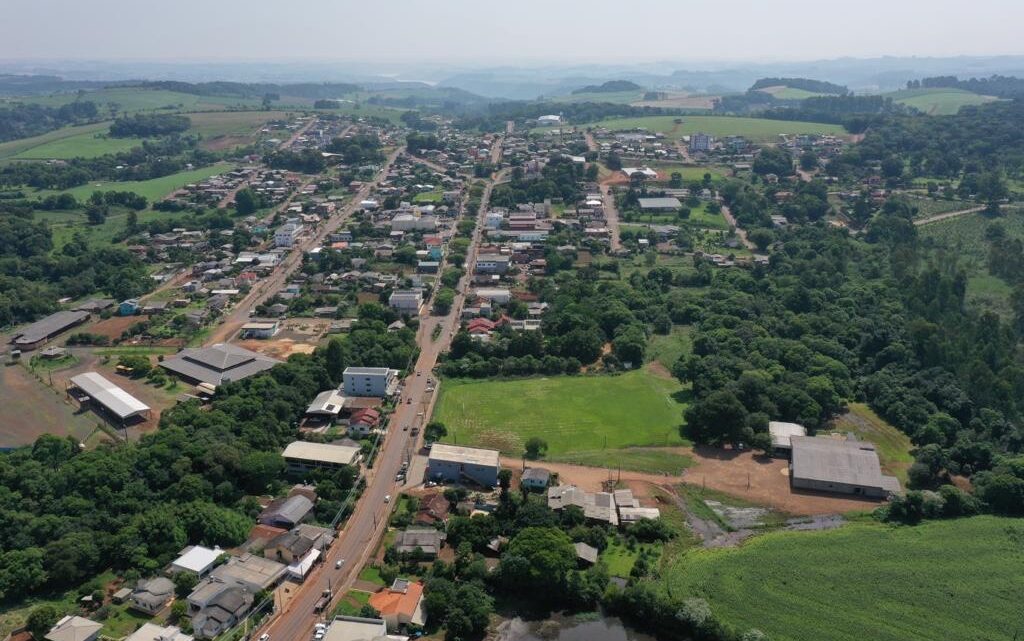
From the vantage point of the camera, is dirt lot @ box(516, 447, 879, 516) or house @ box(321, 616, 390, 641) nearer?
house @ box(321, 616, 390, 641)

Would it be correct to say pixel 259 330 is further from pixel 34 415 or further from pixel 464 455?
pixel 464 455

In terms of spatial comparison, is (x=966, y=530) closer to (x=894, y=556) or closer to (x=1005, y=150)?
(x=894, y=556)

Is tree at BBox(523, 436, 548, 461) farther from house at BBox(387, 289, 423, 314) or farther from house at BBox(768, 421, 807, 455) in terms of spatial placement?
house at BBox(387, 289, 423, 314)

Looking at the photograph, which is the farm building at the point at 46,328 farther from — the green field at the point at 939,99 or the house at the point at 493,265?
the green field at the point at 939,99

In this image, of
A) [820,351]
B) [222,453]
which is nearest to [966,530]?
[820,351]

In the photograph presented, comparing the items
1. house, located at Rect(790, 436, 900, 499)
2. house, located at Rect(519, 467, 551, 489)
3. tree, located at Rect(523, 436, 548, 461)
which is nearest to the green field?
house, located at Rect(790, 436, 900, 499)
